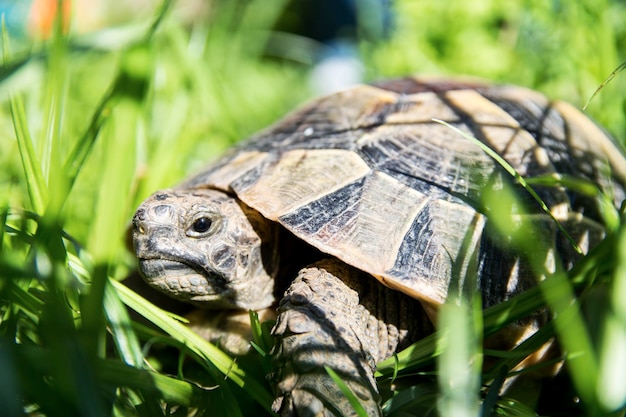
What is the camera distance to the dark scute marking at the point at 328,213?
1736 mm

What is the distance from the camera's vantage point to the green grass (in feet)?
3.77

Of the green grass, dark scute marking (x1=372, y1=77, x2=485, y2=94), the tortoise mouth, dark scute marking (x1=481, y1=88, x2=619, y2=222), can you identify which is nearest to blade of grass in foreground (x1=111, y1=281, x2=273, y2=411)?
the green grass

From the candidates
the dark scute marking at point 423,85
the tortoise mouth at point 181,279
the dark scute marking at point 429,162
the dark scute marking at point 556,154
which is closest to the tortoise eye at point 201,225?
the tortoise mouth at point 181,279

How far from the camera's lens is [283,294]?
5.98ft

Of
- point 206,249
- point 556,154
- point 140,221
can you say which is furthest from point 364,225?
point 556,154

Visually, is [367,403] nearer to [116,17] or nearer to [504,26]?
[504,26]

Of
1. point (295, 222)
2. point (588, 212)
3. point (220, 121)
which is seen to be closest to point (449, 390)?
point (295, 222)

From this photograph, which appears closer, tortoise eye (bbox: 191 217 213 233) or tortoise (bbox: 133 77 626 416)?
tortoise (bbox: 133 77 626 416)

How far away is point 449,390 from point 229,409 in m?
0.51

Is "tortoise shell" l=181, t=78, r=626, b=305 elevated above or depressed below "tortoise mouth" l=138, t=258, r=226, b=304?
above

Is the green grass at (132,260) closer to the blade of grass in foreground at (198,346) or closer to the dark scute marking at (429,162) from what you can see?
the blade of grass in foreground at (198,346)

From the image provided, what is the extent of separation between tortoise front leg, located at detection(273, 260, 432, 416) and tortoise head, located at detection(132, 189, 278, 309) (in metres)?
0.26

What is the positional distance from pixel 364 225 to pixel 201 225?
0.50 metres

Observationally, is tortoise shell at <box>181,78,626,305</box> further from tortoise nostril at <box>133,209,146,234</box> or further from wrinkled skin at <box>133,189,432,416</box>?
tortoise nostril at <box>133,209,146,234</box>
